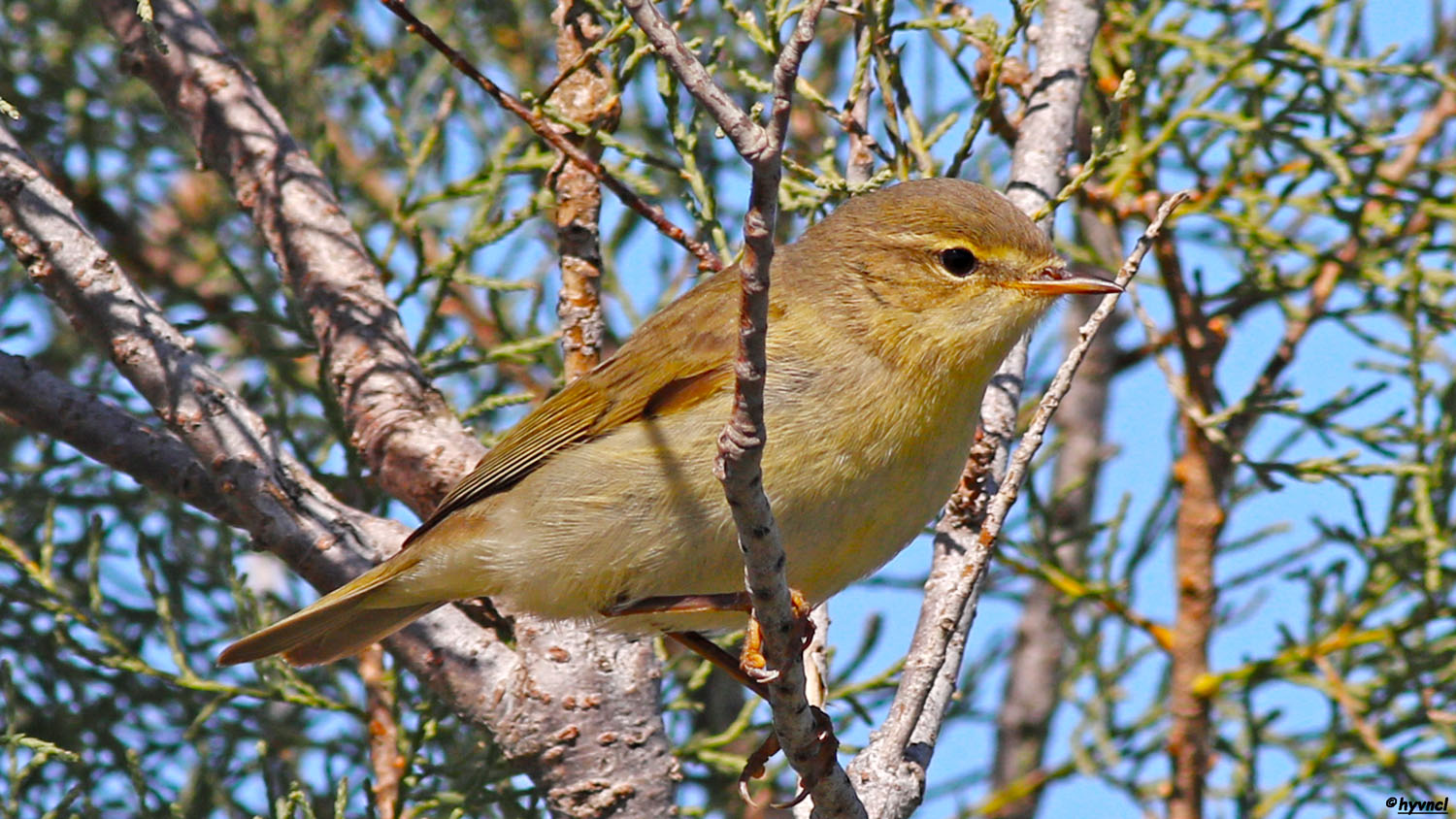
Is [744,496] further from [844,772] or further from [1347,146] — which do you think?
[1347,146]

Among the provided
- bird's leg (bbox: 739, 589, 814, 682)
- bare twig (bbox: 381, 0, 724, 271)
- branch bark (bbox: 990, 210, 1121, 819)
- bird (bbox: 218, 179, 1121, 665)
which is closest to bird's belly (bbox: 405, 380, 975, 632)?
bird (bbox: 218, 179, 1121, 665)

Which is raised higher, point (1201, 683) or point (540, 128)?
point (540, 128)

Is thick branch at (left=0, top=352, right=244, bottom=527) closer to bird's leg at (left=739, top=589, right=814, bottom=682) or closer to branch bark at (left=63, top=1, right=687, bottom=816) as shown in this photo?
branch bark at (left=63, top=1, right=687, bottom=816)

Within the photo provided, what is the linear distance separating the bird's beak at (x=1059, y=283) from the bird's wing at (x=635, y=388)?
0.65 metres

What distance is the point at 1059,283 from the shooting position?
3.38 metres

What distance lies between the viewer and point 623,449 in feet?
11.0

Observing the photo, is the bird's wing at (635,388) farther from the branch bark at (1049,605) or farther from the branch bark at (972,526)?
the branch bark at (1049,605)

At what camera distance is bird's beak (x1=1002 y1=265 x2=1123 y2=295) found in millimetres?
3262

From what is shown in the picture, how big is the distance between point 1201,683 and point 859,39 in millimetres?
2118

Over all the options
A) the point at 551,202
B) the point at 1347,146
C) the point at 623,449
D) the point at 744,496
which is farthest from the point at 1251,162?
the point at 744,496

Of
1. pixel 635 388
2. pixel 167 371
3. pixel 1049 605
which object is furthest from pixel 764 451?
pixel 1049 605

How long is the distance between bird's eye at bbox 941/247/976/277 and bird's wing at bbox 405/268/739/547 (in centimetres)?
49

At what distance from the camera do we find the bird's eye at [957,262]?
11.5ft

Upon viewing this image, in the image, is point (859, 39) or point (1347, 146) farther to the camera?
point (1347, 146)
